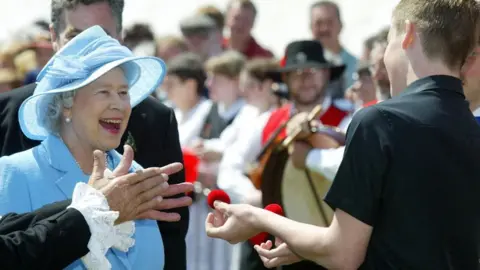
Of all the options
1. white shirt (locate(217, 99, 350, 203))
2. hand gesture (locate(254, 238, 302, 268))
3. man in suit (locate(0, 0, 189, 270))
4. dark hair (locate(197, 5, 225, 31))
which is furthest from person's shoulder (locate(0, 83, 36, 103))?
dark hair (locate(197, 5, 225, 31))

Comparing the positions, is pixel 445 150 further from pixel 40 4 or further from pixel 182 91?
pixel 40 4

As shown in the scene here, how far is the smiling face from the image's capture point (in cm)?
425

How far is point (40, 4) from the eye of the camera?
21.2 meters

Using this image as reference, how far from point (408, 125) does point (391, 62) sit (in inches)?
10.9

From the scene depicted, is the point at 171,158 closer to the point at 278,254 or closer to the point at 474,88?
the point at 278,254

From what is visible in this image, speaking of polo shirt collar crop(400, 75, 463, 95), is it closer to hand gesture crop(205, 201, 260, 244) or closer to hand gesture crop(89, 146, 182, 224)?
hand gesture crop(205, 201, 260, 244)

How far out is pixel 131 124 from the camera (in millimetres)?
4859

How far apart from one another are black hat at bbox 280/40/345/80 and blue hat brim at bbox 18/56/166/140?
3.37m

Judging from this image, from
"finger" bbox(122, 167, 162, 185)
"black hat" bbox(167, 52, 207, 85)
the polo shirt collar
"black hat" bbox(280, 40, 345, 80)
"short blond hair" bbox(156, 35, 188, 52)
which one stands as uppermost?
the polo shirt collar

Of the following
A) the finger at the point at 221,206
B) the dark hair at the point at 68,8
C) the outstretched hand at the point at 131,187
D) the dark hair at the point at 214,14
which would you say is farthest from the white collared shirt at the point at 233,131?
the outstretched hand at the point at 131,187

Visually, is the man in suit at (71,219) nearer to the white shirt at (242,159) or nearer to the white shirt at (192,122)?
the white shirt at (242,159)

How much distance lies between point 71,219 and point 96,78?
692mm

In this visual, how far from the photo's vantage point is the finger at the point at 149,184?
375cm

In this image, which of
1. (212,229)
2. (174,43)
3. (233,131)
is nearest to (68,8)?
(212,229)
